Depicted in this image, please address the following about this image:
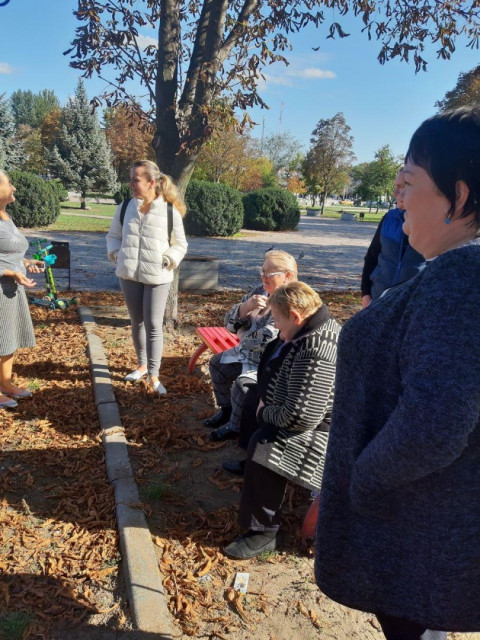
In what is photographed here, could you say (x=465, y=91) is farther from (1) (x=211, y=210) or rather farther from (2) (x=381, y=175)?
(2) (x=381, y=175)

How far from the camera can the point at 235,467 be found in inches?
135

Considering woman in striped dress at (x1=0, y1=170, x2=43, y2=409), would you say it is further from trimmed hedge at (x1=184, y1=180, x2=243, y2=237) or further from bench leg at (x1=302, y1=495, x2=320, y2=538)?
trimmed hedge at (x1=184, y1=180, x2=243, y2=237)

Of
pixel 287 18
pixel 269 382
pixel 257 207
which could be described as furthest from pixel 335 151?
pixel 269 382

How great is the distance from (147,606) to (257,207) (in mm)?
23874

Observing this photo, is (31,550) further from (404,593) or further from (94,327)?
(94,327)

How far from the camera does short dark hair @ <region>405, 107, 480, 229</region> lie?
107cm

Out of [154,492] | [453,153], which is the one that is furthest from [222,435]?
[453,153]

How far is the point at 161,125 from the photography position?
5.94 m

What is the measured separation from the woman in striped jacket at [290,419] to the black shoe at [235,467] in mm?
710

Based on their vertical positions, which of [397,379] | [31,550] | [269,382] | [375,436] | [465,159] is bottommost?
[31,550]

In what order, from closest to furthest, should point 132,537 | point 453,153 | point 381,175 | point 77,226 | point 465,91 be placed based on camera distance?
point 453,153 → point 132,537 → point 465,91 → point 77,226 → point 381,175

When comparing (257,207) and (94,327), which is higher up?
(257,207)

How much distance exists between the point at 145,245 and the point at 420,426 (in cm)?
371

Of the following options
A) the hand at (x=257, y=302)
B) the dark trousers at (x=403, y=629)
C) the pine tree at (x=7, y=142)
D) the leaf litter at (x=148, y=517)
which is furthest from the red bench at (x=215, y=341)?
the pine tree at (x=7, y=142)
